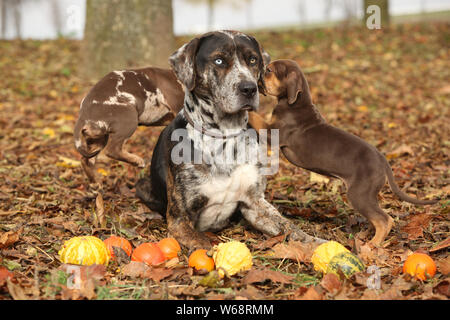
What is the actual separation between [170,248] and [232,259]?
24.7 inches

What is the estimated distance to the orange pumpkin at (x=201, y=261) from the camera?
3.60 metres

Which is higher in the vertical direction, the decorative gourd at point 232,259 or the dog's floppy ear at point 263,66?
the dog's floppy ear at point 263,66

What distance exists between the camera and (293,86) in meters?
4.69

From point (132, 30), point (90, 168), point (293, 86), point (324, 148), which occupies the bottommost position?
point (90, 168)

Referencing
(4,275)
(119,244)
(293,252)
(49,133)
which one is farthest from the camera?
(49,133)

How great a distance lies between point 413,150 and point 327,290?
14.7ft

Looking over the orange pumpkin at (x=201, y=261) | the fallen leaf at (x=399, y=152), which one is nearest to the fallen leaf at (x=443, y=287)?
the orange pumpkin at (x=201, y=261)

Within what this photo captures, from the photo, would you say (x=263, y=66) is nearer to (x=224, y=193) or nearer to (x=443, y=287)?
(x=224, y=193)

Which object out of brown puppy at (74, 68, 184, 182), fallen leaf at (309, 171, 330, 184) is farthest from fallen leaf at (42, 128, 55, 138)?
fallen leaf at (309, 171, 330, 184)

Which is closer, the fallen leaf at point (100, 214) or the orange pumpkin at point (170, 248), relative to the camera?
the orange pumpkin at point (170, 248)

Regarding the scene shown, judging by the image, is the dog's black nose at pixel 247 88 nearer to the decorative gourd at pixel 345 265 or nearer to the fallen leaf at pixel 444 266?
the decorative gourd at pixel 345 265

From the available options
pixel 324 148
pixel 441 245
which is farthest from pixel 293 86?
pixel 441 245

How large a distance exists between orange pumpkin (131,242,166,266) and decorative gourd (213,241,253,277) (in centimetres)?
45

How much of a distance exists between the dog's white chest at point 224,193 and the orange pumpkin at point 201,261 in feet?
2.26
